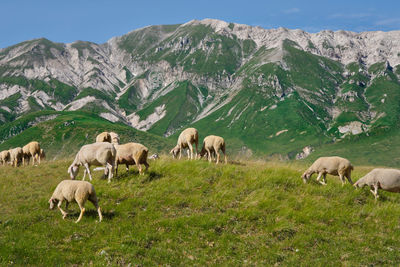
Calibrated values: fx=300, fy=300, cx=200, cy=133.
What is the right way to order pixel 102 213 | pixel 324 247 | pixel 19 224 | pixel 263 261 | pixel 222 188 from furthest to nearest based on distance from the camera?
pixel 222 188 → pixel 102 213 → pixel 19 224 → pixel 324 247 → pixel 263 261

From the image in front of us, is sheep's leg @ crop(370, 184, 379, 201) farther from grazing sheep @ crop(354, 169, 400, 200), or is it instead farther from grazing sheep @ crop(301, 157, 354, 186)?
grazing sheep @ crop(301, 157, 354, 186)

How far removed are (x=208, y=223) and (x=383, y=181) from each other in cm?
1063

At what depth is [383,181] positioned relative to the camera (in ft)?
54.7

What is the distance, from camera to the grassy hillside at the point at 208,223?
1089cm

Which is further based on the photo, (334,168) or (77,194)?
(334,168)

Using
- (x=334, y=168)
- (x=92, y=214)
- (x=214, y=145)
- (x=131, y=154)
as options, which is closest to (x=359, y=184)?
(x=334, y=168)

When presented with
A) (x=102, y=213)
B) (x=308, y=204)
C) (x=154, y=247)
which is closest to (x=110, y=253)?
(x=154, y=247)

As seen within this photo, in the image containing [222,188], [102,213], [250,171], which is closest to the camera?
[102,213]

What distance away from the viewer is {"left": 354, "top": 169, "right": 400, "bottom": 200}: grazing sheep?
16.6 metres

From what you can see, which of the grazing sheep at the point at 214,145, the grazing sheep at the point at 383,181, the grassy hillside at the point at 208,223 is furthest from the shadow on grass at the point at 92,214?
the grazing sheep at the point at 383,181

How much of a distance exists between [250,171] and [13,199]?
525 inches

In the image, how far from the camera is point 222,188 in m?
16.0

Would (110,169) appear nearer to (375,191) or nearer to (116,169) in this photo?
(116,169)

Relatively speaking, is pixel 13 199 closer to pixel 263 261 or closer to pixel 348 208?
pixel 263 261
